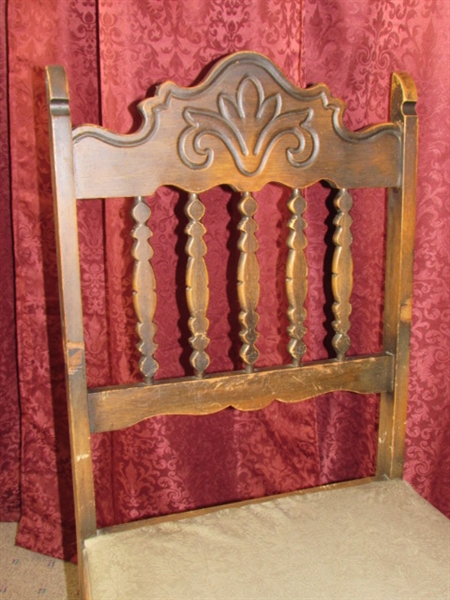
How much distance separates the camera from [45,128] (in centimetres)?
113

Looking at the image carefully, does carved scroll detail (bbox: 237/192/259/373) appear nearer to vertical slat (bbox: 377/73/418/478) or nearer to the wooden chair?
the wooden chair

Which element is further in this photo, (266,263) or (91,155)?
(266,263)

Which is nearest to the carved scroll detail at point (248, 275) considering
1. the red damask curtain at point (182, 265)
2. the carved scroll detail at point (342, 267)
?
the carved scroll detail at point (342, 267)

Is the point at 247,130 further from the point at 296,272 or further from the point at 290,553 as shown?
the point at 290,553

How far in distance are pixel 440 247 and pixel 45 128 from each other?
78cm

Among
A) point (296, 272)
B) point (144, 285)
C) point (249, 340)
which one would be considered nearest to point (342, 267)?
point (296, 272)

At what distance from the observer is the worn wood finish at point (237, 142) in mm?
781

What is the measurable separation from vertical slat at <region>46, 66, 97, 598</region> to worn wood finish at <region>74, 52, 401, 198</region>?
0.07 ft

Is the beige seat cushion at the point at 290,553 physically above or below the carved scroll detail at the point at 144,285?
below

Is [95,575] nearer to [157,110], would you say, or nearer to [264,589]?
[264,589]

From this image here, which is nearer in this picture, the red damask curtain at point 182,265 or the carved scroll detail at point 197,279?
the carved scroll detail at point 197,279

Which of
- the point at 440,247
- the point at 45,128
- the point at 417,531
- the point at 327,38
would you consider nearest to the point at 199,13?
the point at 327,38

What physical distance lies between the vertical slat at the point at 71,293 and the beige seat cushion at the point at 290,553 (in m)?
0.06

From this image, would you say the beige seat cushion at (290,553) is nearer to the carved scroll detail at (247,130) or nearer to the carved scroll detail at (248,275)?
the carved scroll detail at (248,275)
